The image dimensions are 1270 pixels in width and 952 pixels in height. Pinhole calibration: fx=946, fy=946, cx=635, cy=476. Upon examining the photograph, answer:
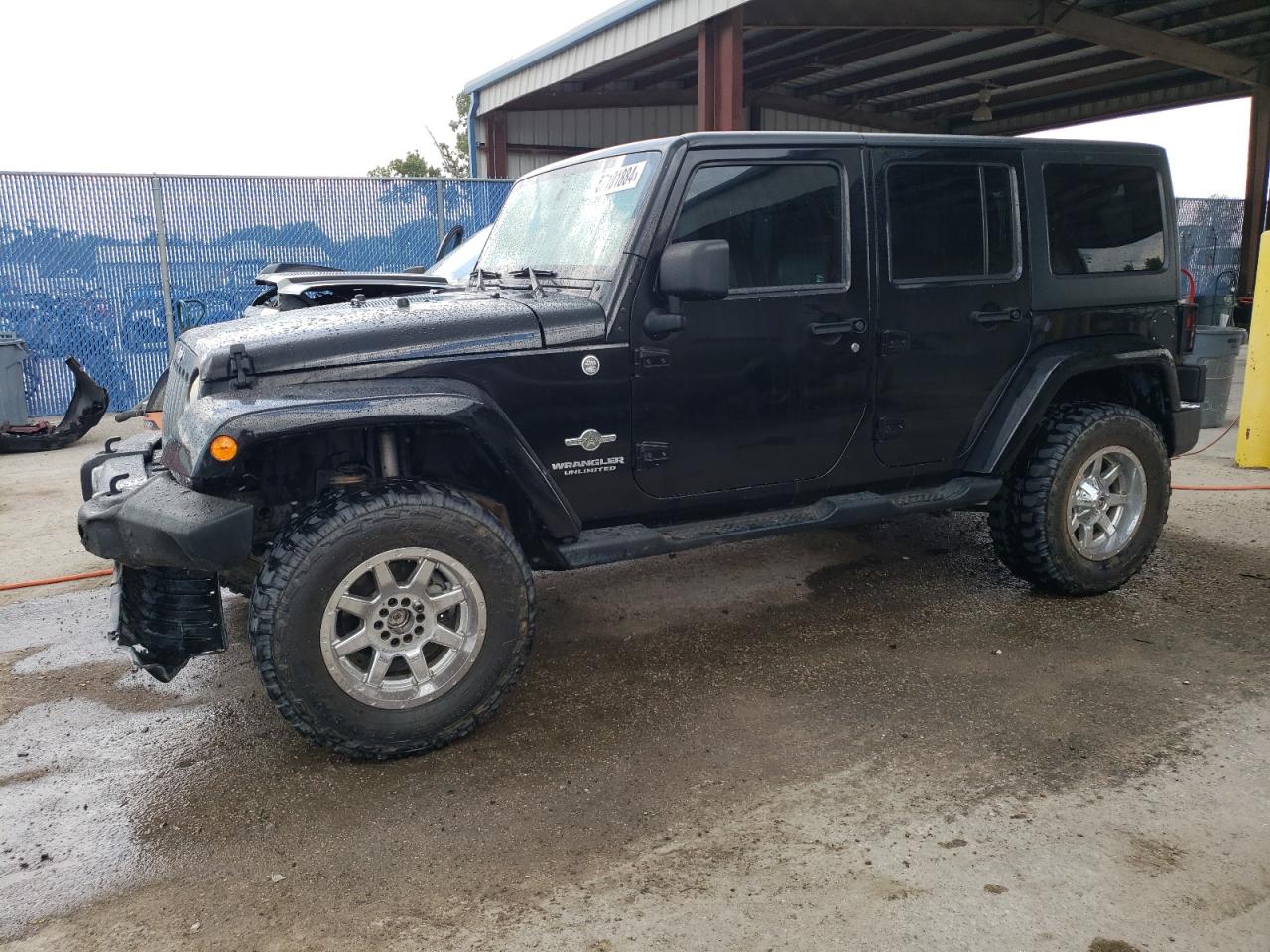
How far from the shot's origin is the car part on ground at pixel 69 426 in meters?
8.67

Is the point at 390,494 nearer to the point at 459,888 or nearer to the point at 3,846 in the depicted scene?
the point at 459,888

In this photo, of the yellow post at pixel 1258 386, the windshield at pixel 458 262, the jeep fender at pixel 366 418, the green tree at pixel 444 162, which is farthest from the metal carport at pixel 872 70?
the green tree at pixel 444 162

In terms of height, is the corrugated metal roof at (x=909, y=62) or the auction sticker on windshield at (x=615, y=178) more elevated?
the corrugated metal roof at (x=909, y=62)

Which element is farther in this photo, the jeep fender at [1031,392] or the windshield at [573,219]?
the jeep fender at [1031,392]

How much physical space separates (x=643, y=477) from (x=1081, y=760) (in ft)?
5.67

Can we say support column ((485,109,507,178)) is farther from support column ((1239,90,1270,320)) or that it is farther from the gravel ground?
the gravel ground

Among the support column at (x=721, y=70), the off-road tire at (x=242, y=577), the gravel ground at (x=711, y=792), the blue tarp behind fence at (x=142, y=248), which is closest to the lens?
the gravel ground at (x=711, y=792)

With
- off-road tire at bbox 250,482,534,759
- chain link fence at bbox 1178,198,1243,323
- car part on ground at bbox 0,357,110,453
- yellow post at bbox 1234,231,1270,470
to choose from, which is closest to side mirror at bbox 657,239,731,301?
off-road tire at bbox 250,482,534,759

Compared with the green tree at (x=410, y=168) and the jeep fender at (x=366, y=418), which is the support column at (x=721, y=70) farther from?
the green tree at (x=410, y=168)

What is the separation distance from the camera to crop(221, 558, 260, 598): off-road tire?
11.0 ft

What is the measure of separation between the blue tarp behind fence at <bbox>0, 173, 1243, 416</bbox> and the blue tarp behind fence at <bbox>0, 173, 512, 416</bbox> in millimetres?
12

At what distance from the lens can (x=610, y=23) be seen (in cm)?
1252

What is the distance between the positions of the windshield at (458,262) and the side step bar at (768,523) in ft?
11.7

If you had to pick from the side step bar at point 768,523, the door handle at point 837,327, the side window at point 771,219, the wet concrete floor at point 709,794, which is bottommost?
the wet concrete floor at point 709,794
